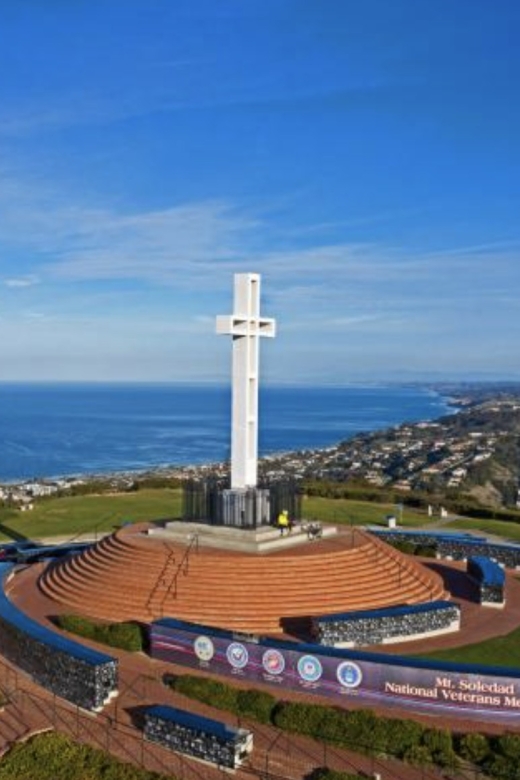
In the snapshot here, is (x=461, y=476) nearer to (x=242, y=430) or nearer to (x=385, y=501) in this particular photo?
(x=385, y=501)

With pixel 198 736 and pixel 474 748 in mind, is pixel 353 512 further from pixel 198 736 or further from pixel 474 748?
pixel 198 736

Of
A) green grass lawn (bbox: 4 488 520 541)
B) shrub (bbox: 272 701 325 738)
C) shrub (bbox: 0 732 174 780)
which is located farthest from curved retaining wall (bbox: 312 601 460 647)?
green grass lawn (bbox: 4 488 520 541)

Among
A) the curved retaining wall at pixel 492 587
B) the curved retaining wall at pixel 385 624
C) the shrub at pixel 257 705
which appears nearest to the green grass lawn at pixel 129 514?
the curved retaining wall at pixel 492 587

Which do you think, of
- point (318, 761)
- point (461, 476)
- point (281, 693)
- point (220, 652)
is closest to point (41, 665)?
point (220, 652)

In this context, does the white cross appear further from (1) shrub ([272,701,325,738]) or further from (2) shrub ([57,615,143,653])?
(1) shrub ([272,701,325,738])

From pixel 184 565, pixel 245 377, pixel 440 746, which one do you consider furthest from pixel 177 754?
pixel 245 377

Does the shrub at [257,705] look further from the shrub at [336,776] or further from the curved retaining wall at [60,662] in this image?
the curved retaining wall at [60,662]
